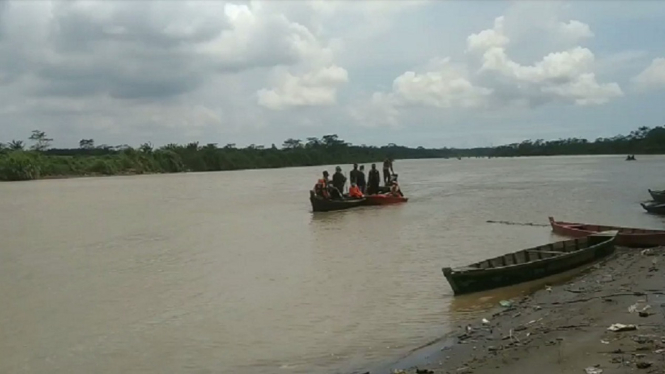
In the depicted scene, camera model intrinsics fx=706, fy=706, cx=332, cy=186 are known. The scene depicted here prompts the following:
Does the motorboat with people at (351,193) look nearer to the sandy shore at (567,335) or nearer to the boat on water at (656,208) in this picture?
the boat on water at (656,208)

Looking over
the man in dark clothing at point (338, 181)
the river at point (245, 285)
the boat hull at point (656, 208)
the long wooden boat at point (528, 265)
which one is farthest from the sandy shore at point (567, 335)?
the man in dark clothing at point (338, 181)

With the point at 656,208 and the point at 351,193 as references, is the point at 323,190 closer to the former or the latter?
the point at 351,193

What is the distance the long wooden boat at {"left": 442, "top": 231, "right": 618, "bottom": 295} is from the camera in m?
12.7

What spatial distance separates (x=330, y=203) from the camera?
32625 millimetres

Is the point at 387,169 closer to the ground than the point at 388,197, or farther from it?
farther from it

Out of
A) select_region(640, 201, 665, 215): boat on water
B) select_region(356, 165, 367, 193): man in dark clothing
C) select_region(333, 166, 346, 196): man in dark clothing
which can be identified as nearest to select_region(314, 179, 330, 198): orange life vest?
select_region(333, 166, 346, 196): man in dark clothing

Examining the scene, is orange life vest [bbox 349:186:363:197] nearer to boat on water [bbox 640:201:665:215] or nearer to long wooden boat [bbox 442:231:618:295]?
boat on water [bbox 640:201:665:215]

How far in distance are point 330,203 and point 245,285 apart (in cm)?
1696

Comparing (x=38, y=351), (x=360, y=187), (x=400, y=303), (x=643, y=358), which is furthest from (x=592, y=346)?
(x=360, y=187)

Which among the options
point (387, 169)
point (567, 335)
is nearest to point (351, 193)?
point (387, 169)

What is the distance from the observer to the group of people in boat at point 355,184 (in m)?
33.2

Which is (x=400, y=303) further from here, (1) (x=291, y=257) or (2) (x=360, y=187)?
(2) (x=360, y=187)

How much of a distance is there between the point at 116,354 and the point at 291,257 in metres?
9.56

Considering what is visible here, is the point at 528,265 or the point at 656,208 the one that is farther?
the point at 656,208
